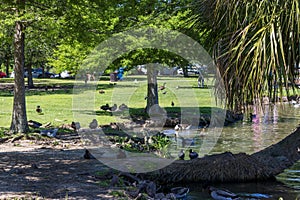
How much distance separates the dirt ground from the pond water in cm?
194

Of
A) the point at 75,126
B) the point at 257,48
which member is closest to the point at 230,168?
the point at 257,48

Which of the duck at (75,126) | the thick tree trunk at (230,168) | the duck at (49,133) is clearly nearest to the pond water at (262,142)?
the thick tree trunk at (230,168)

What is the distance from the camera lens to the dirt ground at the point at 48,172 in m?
7.98

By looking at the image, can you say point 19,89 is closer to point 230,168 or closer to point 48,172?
point 48,172

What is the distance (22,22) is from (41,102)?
12.8 meters

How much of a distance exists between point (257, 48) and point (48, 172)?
4.30 m

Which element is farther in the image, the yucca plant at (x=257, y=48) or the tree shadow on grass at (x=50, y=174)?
the yucca plant at (x=257, y=48)

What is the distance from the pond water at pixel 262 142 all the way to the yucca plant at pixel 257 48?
1243 mm

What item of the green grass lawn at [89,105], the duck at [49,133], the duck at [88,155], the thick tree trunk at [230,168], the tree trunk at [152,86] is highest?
the tree trunk at [152,86]

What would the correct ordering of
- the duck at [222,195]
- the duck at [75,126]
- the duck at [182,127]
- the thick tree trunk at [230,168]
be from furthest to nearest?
the duck at [182,127]
the duck at [75,126]
the thick tree trunk at [230,168]
the duck at [222,195]

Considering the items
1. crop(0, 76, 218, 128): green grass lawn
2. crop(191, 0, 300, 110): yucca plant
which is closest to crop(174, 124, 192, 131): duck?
crop(0, 76, 218, 128): green grass lawn

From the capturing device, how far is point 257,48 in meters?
8.23

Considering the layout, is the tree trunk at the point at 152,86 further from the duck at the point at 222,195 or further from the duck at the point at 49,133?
the duck at the point at 222,195

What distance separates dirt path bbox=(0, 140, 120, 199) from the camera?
798 cm
